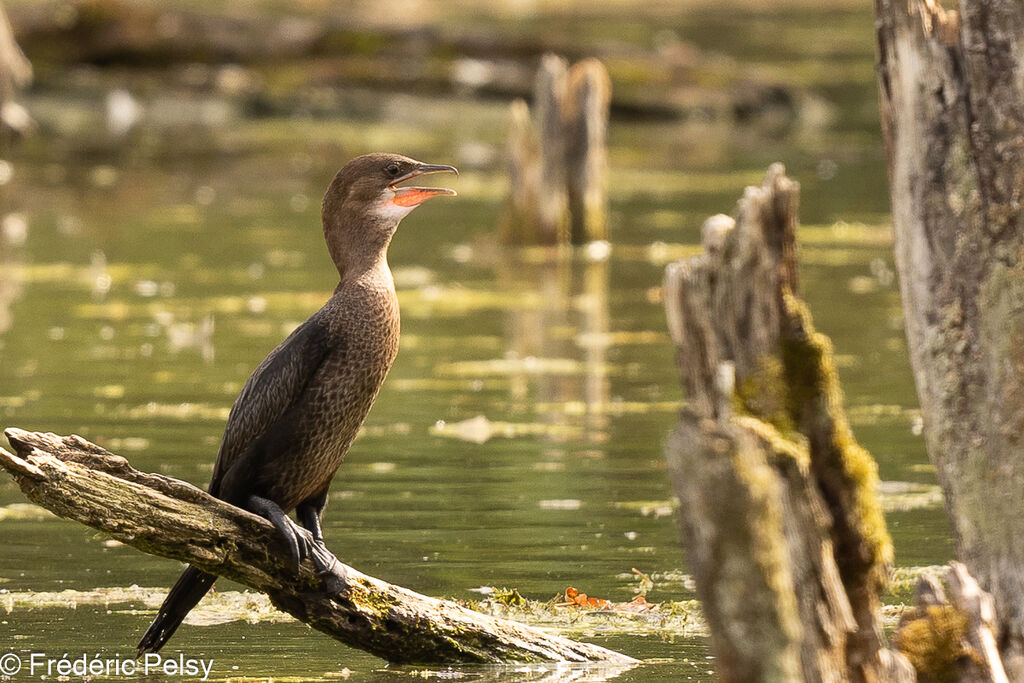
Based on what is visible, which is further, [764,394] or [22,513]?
[22,513]

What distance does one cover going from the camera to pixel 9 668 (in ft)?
20.4

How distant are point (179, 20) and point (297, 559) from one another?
89.8ft

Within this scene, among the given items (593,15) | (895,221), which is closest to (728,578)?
(895,221)

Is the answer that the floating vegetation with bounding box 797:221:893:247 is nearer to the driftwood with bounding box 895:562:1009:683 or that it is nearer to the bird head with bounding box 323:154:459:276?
the bird head with bounding box 323:154:459:276

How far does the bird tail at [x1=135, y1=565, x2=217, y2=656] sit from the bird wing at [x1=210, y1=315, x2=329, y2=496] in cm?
40

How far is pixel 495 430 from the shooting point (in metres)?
10.6

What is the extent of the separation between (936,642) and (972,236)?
130 cm

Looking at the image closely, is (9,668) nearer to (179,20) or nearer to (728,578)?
(728,578)

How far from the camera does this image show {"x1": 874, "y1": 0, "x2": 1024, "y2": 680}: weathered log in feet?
18.0

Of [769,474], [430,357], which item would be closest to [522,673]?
[769,474]

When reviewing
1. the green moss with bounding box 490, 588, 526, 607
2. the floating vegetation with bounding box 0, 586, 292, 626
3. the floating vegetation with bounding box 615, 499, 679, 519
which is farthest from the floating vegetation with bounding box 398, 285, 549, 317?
the green moss with bounding box 490, 588, 526, 607

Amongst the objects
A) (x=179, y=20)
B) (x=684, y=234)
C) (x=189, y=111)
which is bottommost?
(x=684, y=234)

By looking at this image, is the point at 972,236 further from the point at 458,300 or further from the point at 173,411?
the point at 458,300

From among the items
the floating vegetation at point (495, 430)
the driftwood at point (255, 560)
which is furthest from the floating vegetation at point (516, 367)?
the driftwood at point (255, 560)
